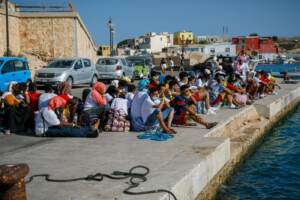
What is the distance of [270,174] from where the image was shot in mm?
11141

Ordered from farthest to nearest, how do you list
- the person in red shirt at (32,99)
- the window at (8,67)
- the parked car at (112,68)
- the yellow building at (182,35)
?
the yellow building at (182,35) → the parked car at (112,68) → the window at (8,67) → the person in red shirt at (32,99)

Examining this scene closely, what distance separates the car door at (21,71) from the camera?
64.8 feet

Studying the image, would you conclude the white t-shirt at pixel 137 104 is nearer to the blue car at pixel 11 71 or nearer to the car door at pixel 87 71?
the blue car at pixel 11 71

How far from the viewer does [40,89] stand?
75.9 ft

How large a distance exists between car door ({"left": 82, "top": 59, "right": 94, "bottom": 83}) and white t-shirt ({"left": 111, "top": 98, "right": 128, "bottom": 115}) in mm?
13843

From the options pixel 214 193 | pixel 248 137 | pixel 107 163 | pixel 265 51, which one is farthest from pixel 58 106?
pixel 265 51

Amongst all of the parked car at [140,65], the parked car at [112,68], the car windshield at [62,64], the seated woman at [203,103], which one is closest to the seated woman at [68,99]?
the seated woman at [203,103]

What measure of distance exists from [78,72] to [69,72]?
76 centimetres

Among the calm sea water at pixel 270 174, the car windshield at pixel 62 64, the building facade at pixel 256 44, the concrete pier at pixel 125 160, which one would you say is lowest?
the calm sea water at pixel 270 174

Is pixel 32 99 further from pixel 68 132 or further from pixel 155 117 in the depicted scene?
pixel 155 117

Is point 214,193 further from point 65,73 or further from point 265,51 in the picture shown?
point 265,51

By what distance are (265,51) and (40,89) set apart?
9142cm

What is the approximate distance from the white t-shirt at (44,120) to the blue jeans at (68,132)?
116 mm

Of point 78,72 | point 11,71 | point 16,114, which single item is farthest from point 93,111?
point 78,72
